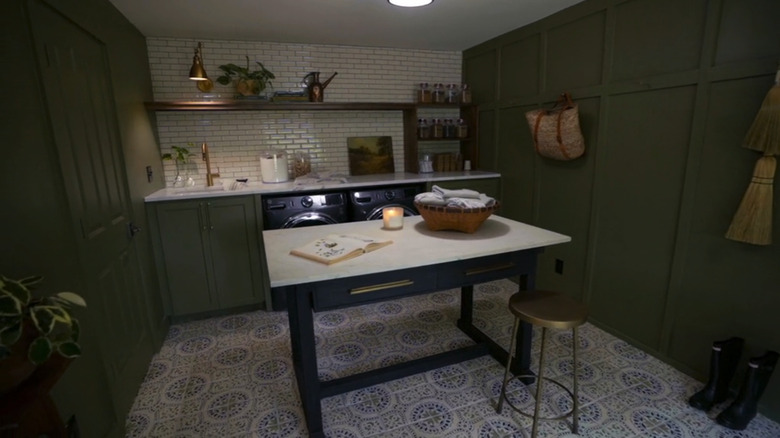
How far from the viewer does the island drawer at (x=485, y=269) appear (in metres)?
1.75

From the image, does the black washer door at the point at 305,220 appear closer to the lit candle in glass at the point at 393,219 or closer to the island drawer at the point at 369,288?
the lit candle in glass at the point at 393,219

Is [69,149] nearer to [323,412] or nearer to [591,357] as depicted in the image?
[323,412]

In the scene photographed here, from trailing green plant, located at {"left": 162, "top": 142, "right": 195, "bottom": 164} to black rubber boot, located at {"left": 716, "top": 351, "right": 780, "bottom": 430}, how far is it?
156 inches

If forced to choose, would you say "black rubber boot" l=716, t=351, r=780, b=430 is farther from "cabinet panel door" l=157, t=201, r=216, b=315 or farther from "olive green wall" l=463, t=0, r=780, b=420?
"cabinet panel door" l=157, t=201, r=216, b=315

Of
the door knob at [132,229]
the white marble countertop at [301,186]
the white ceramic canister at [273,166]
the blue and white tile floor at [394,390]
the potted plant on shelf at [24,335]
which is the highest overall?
the white ceramic canister at [273,166]

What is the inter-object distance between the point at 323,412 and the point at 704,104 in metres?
2.61

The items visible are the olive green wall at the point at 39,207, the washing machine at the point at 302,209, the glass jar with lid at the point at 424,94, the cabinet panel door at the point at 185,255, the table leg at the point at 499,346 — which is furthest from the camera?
the glass jar with lid at the point at 424,94

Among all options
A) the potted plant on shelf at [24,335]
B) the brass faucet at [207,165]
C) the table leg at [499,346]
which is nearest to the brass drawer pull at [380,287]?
the table leg at [499,346]

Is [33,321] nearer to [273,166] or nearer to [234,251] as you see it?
[234,251]

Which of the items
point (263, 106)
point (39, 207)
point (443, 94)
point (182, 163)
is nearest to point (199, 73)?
point (263, 106)

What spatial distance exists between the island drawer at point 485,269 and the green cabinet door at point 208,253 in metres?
1.84

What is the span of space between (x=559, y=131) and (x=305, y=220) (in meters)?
2.05

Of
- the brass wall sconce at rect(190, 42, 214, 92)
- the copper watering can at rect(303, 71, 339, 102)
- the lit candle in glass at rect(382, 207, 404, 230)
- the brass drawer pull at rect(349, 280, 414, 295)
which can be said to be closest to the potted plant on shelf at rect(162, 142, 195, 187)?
the brass wall sconce at rect(190, 42, 214, 92)

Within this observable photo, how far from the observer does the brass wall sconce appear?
290 centimetres
